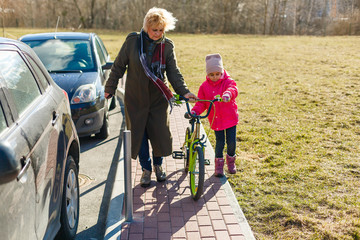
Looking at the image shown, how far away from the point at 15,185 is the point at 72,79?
451 centimetres

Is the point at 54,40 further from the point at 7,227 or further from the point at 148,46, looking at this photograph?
the point at 7,227

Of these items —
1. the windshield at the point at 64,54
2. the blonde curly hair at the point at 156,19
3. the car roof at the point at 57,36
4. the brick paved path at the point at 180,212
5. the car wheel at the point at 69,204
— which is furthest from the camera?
the car roof at the point at 57,36

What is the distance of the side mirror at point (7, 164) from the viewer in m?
1.87

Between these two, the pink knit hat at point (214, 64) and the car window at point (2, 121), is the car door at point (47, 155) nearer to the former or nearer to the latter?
the car window at point (2, 121)

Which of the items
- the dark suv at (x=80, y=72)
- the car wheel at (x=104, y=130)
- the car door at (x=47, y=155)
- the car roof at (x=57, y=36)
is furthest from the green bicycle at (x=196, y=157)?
the car roof at (x=57, y=36)

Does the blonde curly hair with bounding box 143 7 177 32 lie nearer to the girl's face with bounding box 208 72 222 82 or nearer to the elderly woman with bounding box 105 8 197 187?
the elderly woman with bounding box 105 8 197 187

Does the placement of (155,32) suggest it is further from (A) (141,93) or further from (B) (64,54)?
(B) (64,54)

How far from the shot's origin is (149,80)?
4.15 m

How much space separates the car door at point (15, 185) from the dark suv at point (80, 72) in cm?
330

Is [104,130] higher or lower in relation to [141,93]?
lower

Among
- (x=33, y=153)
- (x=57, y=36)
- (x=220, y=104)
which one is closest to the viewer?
(x=33, y=153)

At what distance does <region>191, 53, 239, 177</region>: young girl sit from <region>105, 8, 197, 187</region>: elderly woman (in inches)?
15.9

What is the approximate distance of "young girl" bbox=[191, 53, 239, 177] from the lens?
4.41 meters

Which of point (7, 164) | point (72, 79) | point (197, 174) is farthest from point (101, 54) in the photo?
point (7, 164)
